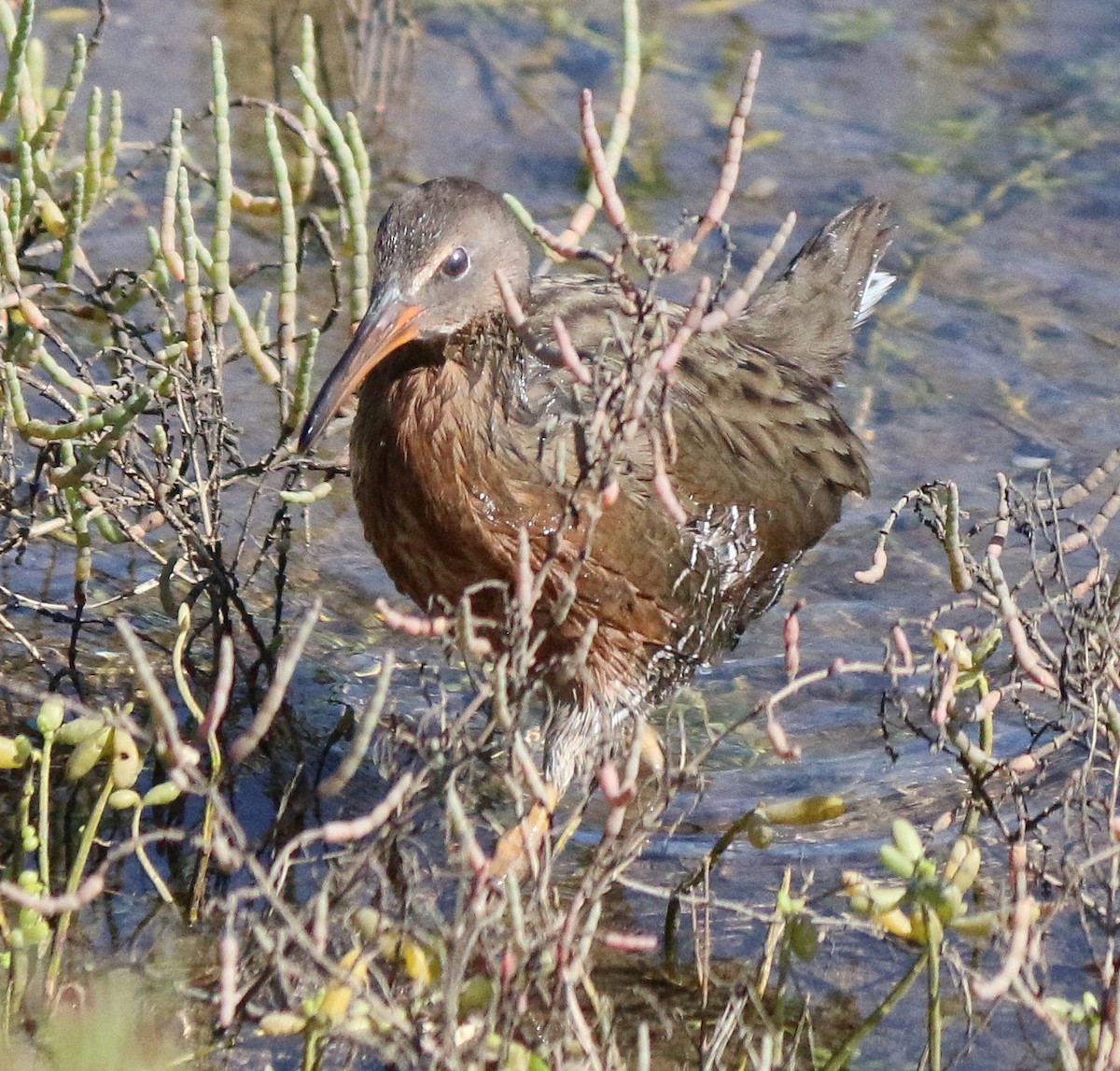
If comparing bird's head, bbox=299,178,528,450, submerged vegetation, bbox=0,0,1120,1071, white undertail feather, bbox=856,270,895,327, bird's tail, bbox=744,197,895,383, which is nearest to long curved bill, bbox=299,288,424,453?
bird's head, bbox=299,178,528,450

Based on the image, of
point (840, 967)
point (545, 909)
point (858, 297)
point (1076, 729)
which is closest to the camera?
point (545, 909)

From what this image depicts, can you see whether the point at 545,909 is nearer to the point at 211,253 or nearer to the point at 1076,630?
the point at 1076,630

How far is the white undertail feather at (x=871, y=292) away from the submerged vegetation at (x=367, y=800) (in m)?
0.82

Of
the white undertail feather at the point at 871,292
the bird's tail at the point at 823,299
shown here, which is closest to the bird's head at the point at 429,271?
the bird's tail at the point at 823,299

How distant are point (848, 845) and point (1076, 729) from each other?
1.25 m

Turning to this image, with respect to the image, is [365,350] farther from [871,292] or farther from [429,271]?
[871,292]

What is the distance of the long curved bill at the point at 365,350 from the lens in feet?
11.5

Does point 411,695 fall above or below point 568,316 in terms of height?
below

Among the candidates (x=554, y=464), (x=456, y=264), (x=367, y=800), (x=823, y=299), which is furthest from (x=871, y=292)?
(x=554, y=464)

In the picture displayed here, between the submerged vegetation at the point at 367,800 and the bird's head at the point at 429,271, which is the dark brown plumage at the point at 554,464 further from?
the submerged vegetation at the point at 367,800

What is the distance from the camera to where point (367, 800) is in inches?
164

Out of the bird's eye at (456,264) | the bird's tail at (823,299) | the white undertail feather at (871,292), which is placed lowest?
the white undertail feather at (871,292)

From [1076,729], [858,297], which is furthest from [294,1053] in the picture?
[858,297]

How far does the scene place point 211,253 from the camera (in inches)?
148
